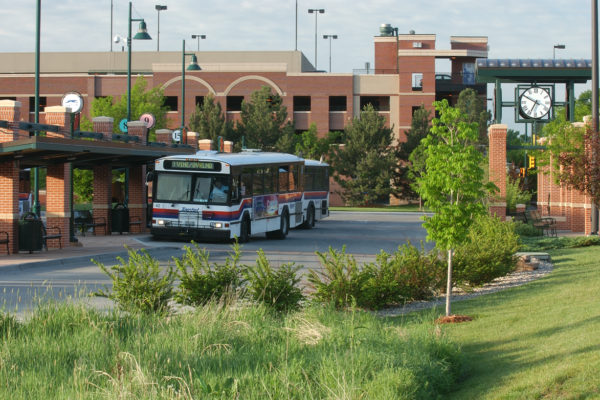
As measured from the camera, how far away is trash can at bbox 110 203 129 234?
33.5m

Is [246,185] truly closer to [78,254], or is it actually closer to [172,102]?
[78,254]

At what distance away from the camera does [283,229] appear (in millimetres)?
34469

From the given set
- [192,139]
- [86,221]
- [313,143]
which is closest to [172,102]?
[313,143]

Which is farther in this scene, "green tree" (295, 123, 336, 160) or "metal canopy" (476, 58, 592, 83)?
"green tree" (295, 123, 336, 160)

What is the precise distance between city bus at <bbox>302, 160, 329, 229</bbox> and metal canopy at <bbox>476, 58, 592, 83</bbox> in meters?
9.86

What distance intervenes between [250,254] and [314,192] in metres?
16.9

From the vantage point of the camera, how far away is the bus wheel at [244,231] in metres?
30.2

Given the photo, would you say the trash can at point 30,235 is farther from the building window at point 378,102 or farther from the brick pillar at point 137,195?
the building window at point 378,102

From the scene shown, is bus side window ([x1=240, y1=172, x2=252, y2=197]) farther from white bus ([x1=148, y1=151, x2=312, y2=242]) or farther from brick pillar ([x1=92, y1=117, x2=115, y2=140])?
brick pillar ([x1=92, y1=117, x2=115, y2=140])

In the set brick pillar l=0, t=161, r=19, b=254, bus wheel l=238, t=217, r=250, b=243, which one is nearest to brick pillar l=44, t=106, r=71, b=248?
brick pillar l=0, t=161, r=19, b=254

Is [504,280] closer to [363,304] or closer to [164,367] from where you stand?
[363,304]

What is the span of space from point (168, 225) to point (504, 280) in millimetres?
13923

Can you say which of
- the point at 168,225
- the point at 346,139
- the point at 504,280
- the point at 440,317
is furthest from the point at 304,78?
the point at 440,317

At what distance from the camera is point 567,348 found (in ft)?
30.6
